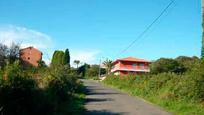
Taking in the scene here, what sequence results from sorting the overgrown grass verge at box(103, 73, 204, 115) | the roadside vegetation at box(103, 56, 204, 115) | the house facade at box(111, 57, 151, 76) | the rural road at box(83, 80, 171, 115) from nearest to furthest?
the rural road at box(83, 80, 171, 115), the overgrown grass verge at box(103, 73, 204, 115), the roadside vegetation at box(103, 56, 204, 115), the house facade at box(111, 57, 151, 76)

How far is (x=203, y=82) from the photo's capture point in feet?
70.3

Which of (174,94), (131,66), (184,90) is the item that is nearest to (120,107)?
(184,90)

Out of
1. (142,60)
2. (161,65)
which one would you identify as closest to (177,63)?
(161,65)

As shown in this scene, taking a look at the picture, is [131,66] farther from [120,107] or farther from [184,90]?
[120,107]

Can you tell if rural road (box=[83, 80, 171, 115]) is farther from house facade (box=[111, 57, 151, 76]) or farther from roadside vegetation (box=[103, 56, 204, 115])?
house facade (box=[111, 57, 151, 76])

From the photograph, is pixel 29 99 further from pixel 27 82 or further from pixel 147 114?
pixel 147 114

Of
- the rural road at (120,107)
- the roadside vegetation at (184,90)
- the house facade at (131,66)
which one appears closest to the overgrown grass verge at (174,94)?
the roadside vegetation at (184,90)

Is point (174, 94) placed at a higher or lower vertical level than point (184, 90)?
lower

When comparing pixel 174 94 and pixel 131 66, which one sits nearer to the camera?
pixel 174 94

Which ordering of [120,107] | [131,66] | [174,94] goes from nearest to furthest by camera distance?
1. [120,107]
2. [174,94]
3. [131,66]

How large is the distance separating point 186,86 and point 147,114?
5.95 m

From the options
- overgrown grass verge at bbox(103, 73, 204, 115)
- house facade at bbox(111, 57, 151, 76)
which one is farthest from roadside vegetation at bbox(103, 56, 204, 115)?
house facade at bbox(111, 57, 151, 76)

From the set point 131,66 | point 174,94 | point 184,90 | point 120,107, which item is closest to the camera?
point 120,107

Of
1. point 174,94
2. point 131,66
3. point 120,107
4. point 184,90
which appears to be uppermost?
point 131,66
